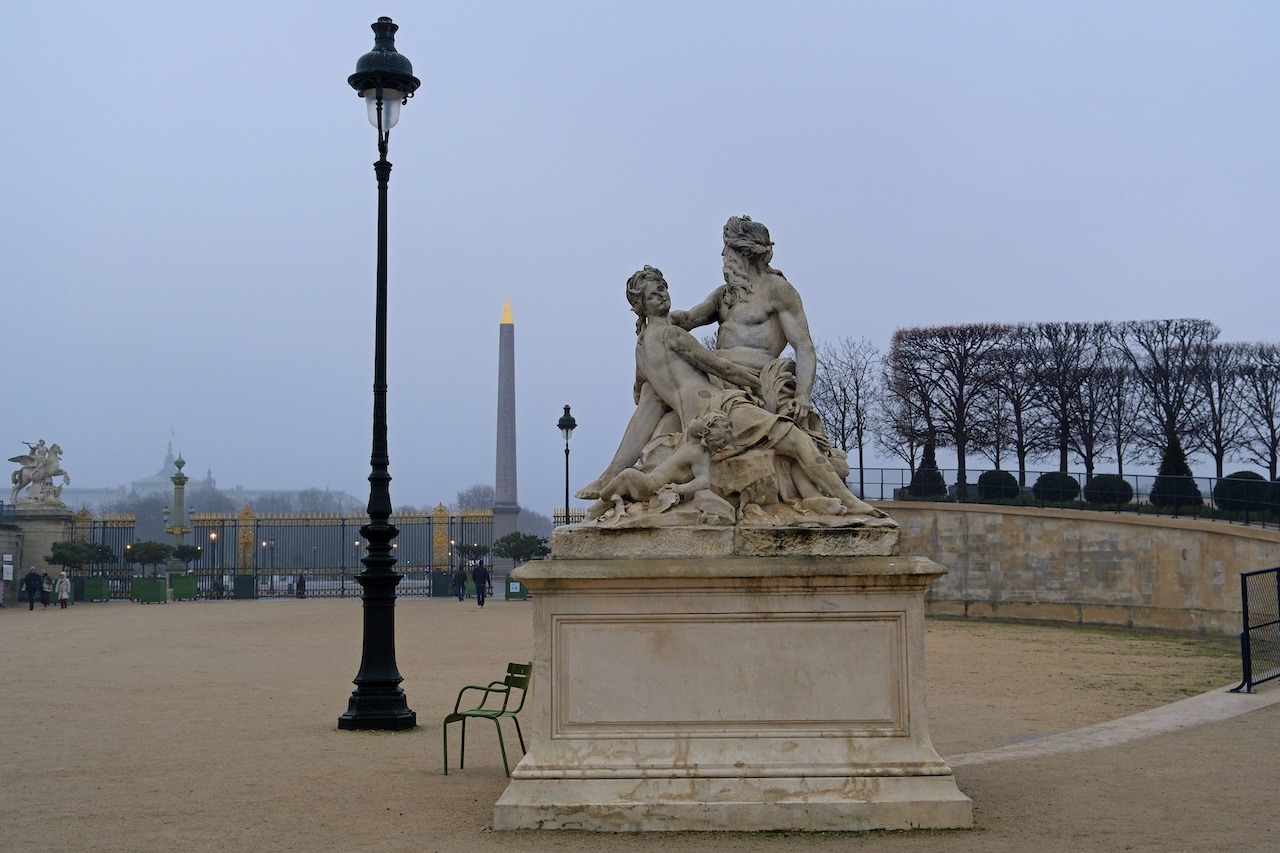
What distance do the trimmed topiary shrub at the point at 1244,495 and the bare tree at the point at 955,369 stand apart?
12692mm

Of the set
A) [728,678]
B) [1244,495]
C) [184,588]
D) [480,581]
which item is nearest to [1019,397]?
[1244,495]

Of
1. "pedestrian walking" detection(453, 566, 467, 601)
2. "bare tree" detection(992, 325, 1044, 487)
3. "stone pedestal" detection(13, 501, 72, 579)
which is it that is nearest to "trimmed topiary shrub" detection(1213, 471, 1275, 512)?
"bare tree" detection(992, 325, 1044, 487)

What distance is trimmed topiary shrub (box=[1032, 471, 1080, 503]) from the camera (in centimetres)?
3472

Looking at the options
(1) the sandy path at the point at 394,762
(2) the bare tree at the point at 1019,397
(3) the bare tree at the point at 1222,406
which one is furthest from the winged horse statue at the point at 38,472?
(3) the bare tree at the point at 1222,406

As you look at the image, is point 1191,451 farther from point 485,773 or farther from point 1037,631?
point 485,773

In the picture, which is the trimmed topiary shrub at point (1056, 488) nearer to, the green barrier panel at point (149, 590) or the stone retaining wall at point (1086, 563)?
the stone retaining wall at point (1086, 563)

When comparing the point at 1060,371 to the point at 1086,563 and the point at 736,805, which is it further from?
the point at 736,805

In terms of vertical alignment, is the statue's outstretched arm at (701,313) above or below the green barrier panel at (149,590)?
above

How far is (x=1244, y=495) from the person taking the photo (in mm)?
28328

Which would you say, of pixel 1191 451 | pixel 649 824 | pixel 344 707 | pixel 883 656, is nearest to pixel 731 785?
pixel 649 824

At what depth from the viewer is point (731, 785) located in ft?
22.5

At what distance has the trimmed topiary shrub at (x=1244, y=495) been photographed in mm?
27719

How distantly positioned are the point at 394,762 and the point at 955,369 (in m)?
35.5

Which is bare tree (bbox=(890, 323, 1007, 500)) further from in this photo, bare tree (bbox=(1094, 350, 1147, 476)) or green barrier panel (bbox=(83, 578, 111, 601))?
green barrier panel (bbox=(83, 578, 111, 601))
